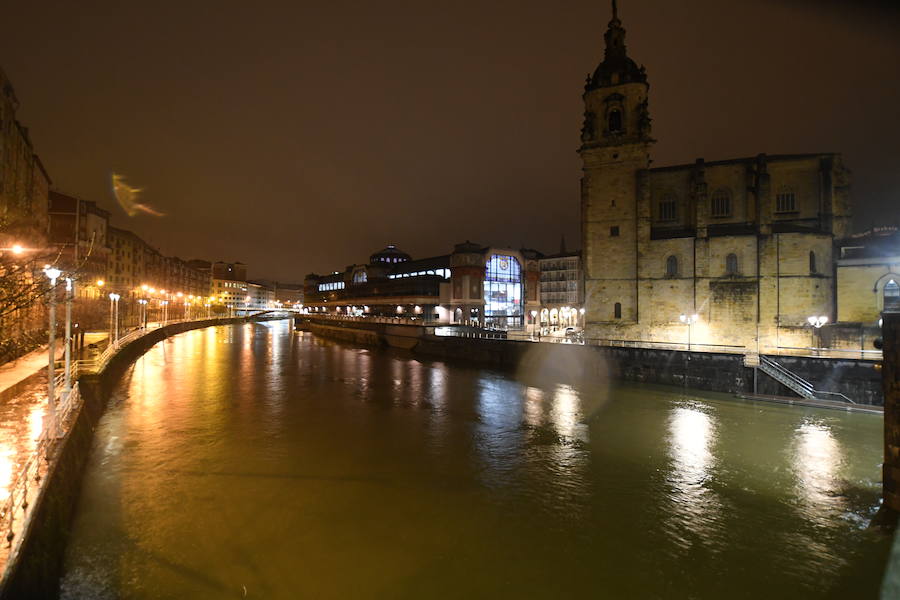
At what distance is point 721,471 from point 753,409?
10.1 m

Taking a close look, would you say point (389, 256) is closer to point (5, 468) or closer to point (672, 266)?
point (672, 266)

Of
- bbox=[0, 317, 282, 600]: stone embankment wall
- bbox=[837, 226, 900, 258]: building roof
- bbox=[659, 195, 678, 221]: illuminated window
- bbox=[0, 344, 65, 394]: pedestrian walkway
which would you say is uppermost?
bbox=[659, 195, 678, 221]: illuminated window

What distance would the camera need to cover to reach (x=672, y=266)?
3581 centimetres

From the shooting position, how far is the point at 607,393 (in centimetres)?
2694

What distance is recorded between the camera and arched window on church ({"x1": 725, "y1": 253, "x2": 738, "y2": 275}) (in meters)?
34.1

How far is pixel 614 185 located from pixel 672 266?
7.77 metres

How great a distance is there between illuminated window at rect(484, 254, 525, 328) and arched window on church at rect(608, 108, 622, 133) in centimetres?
3565

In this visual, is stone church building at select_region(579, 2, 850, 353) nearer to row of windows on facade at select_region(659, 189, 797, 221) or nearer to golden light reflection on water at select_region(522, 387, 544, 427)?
row of windows on facade at select_region(659, 189, 797, 221)

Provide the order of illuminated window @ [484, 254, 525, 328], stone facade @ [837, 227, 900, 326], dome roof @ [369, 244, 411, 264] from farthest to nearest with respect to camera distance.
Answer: dome roof @ [369, 244, 411, 264], illuminated window @ [484, 254, 525, 328], stone facade @ [837, 227, 900, 326]

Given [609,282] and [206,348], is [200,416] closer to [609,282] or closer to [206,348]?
[609,282]

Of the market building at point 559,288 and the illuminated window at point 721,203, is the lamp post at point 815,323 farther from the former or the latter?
the market building at point 559,288

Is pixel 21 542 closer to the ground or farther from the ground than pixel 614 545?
farther from the ground

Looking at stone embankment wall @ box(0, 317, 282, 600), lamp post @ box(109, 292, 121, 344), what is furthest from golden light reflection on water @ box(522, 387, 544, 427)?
lamp post @ box(109, 292, 121, 344)

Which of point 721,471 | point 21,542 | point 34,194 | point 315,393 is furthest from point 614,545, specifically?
point 34,194
